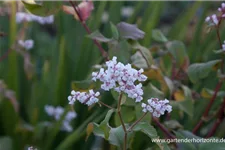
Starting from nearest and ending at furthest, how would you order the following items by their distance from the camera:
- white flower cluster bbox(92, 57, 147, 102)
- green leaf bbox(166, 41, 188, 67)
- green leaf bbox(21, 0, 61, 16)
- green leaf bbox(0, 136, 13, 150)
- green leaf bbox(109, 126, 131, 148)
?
white flower cluster bbox(92, 57, 147, 102), green leaf bbox(109, 126, 131, 148), green leaf bbox(21, 0, 61, 16), green leaf bbox(166, 41, 188, 67), green leaf bbox(0, 136, 13, 150)

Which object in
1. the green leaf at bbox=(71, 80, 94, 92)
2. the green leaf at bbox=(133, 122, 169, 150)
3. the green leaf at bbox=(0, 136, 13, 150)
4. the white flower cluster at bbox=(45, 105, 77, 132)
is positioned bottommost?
the green leaf at bbox=(0, 136, 13, 150)

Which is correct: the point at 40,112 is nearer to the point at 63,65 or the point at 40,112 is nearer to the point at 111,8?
the point at 63,65

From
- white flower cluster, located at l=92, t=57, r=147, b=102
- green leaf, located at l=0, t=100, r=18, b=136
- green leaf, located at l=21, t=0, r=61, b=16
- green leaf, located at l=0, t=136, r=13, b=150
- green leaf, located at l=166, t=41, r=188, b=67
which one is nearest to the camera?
white flower cluster, located at l=92, t=57, r=147, b=102

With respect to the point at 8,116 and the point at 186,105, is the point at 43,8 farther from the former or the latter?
the point at 8,116

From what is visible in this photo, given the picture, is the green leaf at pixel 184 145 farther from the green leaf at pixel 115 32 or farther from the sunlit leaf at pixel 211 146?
the green leaf at pixel 115 32

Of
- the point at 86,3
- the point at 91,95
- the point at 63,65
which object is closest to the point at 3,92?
the point at 63,65

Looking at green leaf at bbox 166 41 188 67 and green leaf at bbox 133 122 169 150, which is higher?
green leaf at bbox 133 122 169 150

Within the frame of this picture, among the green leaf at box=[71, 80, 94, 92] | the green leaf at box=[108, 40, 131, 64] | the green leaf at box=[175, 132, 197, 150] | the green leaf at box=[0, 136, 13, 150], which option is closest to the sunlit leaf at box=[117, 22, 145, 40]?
the green leaf at box=[108, 40, 131, 64]

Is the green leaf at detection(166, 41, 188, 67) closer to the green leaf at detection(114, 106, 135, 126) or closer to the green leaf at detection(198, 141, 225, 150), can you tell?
the green leaf at detection(114, 106, 135, 126)

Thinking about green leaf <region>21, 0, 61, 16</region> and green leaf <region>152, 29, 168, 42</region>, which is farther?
green leaf <region>152, 29, 168, 42</region>

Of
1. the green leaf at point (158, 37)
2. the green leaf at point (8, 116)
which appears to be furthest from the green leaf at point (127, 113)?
the green leaf at point (8, 116)

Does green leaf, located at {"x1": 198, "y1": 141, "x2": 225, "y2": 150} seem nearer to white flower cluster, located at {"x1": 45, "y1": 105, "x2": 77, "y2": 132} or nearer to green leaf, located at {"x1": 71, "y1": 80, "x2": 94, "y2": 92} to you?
green leaf, located at {"x1": 71, "y1": 80, "x2": 94, "y2": 92}
